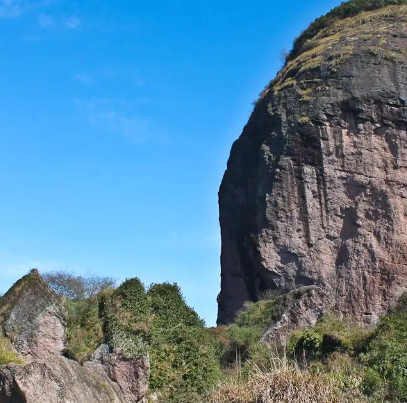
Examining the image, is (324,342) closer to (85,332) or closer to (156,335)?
(156,335)

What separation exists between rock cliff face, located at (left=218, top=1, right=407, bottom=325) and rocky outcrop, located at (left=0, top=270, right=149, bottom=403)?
2119 cm

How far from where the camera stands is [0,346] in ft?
38.3

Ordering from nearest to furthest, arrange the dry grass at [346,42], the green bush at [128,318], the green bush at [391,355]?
the green bush at [391,355] < the green bush at [128,318] < the dry grass at [346,42]

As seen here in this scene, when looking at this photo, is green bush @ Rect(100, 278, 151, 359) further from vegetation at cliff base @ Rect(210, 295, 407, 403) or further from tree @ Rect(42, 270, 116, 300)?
tree @ Rect(42, 270, 116, 300)

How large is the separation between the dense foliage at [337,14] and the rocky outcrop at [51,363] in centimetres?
3467

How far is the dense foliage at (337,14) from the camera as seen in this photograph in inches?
1748

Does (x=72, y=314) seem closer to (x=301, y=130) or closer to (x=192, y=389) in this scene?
(x=192, y=389)

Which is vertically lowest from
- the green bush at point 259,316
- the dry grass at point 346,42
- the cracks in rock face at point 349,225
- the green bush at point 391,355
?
the green bush at point 391,355

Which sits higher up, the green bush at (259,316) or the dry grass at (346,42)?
the dry grass at (346,42)

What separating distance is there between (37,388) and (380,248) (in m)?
28.0

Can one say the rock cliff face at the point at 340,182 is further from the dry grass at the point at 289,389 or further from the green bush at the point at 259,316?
the dry grass at the point at 289,389

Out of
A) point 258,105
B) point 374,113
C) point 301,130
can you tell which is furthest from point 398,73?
point 258,105

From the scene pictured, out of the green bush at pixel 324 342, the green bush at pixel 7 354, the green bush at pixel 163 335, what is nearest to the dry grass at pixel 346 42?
the green bush at pixel 324 342

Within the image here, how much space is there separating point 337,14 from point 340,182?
1467cm
